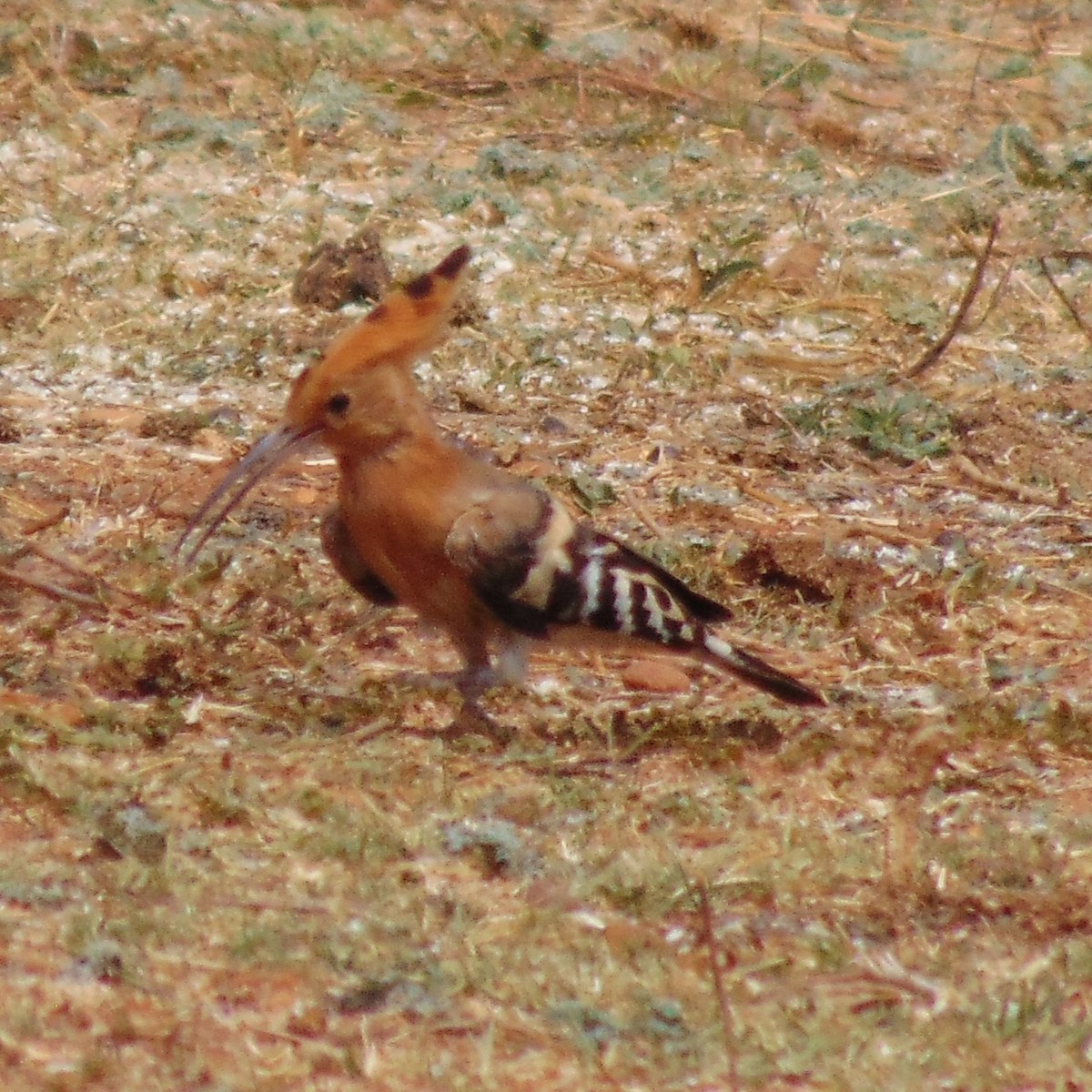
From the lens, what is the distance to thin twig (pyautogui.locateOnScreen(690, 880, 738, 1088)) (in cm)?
235

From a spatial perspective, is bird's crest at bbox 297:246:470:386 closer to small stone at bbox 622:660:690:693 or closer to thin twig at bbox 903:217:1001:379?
small stone at bbox 622:660:690:693

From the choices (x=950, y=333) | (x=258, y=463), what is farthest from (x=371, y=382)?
(x=950, y=333)

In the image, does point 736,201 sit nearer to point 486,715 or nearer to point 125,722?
point 486,715

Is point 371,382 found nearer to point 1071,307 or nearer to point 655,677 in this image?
point 655,677

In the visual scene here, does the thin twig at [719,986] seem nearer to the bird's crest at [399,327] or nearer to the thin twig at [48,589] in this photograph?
the bird's crest at [399,327]

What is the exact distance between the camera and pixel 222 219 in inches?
219

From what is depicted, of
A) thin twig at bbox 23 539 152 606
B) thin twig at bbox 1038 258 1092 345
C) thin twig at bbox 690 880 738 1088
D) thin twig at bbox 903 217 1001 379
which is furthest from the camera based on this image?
thin twig at bbox 1038 258 1092 345

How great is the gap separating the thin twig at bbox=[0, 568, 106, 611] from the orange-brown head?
1.37 ft

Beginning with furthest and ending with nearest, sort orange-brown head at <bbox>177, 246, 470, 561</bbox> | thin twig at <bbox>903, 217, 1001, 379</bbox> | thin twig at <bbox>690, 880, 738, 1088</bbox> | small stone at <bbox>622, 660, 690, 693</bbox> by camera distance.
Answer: thin twig at <bbox>903, 217, 1001, 379</bbox>
small stone at <bbox>622, 660, 690, 693</bbox>
orange-brown head at <bbox>177, 246, 470, 561</bbox>
thin twig at <bbox>690, 880, 738, 1088</bbox>

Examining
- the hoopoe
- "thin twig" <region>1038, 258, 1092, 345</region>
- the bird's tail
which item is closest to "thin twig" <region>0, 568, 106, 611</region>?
the hoopoe

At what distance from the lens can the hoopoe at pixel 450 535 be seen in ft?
11.0

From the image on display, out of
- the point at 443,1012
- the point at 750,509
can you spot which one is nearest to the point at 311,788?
the point at 443,1012

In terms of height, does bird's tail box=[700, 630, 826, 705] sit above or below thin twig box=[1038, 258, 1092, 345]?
below

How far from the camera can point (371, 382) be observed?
3.37m
